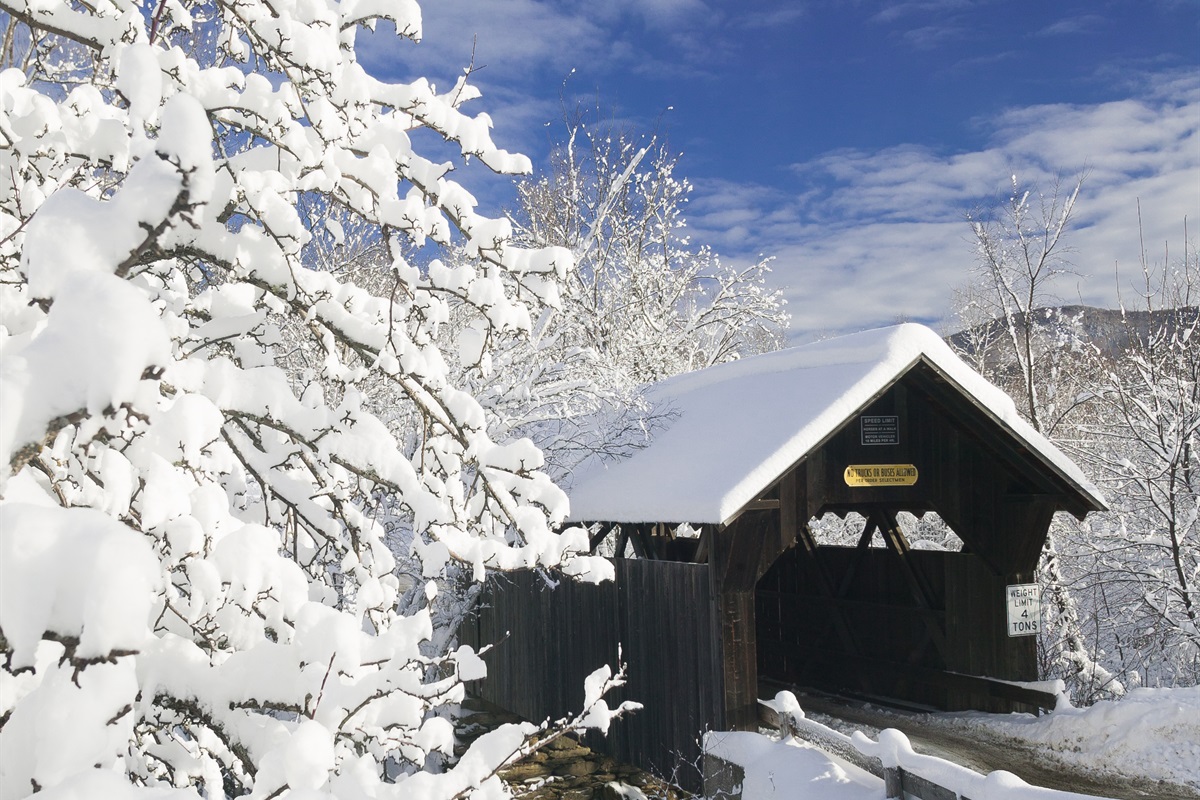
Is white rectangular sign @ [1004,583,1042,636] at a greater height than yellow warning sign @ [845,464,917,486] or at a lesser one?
lesser

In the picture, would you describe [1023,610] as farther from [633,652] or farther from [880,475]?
[633,652]

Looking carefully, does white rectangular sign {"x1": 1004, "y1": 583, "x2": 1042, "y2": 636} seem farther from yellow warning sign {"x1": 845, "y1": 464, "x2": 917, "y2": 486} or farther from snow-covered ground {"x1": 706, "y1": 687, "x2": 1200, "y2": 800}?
yellow warning sign {"x1": 845, "y1": 464, "x2": 917, "y2": 486}

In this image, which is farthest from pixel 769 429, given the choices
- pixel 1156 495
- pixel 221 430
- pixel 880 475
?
pixel 1156 495

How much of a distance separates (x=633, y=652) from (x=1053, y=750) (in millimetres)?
3813

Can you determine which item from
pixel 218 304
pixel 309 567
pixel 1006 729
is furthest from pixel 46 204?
pixel 1006 729

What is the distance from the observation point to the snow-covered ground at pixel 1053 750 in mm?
6566

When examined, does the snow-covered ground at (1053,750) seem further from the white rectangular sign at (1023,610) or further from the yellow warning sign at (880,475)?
the yellow warning sign at (880,475)

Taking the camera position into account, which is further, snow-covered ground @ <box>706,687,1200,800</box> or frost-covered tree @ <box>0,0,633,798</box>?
snow-covered ground @ <box>706,687,1200,800</box>

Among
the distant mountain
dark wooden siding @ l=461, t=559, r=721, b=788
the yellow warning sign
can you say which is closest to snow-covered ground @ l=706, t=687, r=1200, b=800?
dark wooden siding @ l=461, t=559, r=721, b=788

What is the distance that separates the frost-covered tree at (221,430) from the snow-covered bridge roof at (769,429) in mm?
3381

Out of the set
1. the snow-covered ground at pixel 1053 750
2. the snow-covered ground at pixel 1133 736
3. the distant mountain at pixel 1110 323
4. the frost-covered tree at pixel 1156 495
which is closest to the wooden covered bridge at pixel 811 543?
the snow-covered ground at pixel 1053 750

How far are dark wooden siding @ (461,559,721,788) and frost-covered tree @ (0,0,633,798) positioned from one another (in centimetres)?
322

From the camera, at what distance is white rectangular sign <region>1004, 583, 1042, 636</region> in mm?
9398

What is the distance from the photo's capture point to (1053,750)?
8.06m
